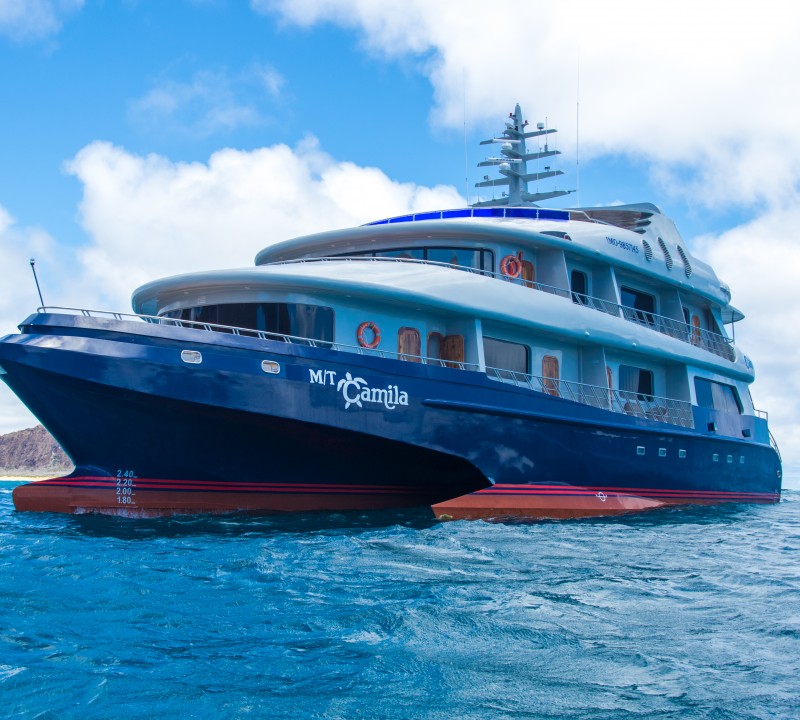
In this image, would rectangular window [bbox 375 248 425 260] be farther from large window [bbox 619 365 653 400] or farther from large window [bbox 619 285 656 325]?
large window [bbox 619 285 656 325]

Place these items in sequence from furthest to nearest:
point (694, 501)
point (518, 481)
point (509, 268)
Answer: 1. point (694, 501)
2. point (509, 268)
3. point (518, 481)

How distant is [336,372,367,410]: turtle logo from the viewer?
10.9 meters

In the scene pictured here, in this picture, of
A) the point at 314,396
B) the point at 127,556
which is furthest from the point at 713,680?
the point at 314,396

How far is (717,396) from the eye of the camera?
18.5 meters

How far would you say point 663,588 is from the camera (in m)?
7.14

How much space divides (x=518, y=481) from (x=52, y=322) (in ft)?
22.7

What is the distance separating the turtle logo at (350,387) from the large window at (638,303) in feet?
26.3

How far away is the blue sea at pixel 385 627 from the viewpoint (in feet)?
14.0

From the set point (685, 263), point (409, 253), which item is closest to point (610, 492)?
point (409, 253)

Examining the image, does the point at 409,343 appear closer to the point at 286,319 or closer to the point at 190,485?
the point at 286,319

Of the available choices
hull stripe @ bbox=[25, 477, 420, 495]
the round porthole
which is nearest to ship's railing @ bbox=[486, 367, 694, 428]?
hull stripe @ bbox=[25, 477, 420, 495]

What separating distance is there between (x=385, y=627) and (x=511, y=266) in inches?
390

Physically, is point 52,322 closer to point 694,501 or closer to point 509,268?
point 509,268

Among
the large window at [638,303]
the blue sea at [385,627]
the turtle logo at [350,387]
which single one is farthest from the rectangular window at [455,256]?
the blue sea at [385,627]
